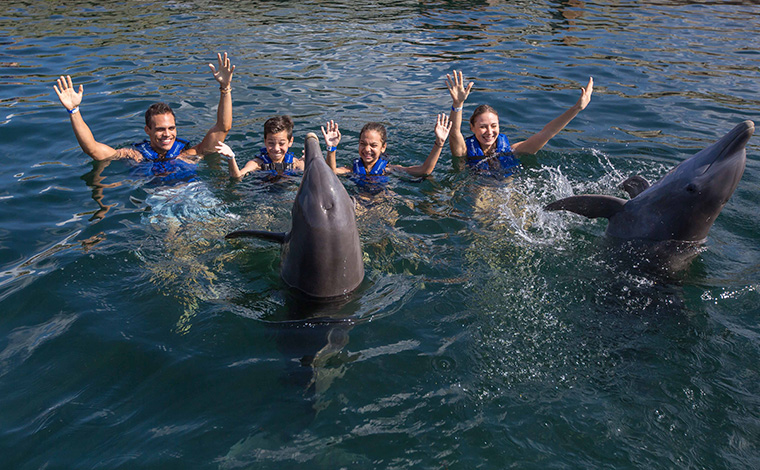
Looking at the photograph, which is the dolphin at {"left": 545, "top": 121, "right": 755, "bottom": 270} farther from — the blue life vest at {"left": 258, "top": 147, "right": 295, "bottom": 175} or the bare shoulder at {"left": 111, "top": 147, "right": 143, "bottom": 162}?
the bare shoulder at {"left": 111, "top": 147, "right": 143, "bottom": 162}

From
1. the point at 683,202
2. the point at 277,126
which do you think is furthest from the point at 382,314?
the point at 277,126

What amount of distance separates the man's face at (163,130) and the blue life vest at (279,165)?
1177 mm

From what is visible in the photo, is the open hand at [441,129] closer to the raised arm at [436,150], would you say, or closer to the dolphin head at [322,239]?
the raised arm at [436,150]

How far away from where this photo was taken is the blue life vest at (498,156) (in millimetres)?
7977

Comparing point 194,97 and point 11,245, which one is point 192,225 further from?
point 194,97

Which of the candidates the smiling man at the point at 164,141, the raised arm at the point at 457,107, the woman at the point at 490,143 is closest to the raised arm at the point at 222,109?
the smiling man at the point at 164,141

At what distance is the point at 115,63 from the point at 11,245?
25.4 ft

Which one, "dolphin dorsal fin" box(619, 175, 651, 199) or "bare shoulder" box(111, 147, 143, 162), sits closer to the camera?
"dolphin dorsal fin" box(619, 175, 651, 199)

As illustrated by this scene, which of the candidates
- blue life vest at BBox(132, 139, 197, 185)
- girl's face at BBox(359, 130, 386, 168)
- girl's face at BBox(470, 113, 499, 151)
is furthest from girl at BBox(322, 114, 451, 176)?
blue life vest at BBox(132, 139, 197, 185)

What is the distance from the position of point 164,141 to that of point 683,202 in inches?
241

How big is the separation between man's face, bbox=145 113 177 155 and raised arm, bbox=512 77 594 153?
472cm

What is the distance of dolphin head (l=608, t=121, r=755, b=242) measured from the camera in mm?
5078

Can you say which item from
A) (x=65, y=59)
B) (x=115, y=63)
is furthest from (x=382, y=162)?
(x=65, y=59)

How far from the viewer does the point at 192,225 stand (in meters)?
6.43
